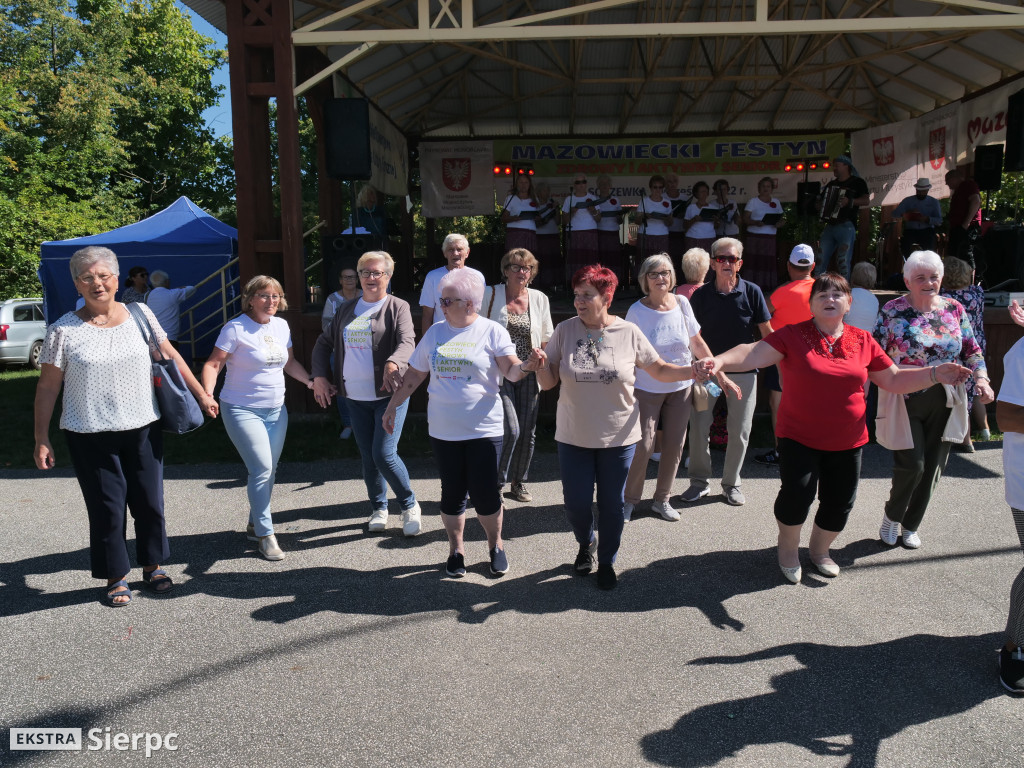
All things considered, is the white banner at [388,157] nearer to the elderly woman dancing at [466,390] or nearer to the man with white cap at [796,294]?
the man with white cap at [796,294]

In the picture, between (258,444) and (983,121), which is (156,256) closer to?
(258,444)

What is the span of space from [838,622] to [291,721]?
8.20ft

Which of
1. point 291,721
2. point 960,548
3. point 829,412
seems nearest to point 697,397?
point 829,412

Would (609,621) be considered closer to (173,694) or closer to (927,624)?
(927,624)

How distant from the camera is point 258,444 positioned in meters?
4.43

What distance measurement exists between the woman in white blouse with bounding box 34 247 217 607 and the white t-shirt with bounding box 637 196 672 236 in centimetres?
854

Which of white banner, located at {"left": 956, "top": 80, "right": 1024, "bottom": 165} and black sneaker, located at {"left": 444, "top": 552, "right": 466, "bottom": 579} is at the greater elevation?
white banner, located at {"left": 956, "top": 80, "right": 1024, "bottom": 165}

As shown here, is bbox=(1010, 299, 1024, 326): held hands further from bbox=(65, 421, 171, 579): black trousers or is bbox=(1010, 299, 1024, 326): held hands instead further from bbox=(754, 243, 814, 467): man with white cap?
bbox=(65, 421, 171, 579): black trousers

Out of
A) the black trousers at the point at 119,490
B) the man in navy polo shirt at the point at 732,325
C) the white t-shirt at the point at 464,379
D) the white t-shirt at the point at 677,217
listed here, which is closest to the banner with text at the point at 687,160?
the white t-shirt at the point at 677,217

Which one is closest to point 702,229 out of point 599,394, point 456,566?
point 599,394

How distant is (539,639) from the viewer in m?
3.52

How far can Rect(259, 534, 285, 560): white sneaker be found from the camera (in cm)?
454

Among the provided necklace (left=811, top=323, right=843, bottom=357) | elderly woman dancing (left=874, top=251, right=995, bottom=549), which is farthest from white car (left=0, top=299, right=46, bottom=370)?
elderly woman dancing (left=874, top=251, right=995, bottom=549)

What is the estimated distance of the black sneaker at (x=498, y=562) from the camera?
4215 millimetres
